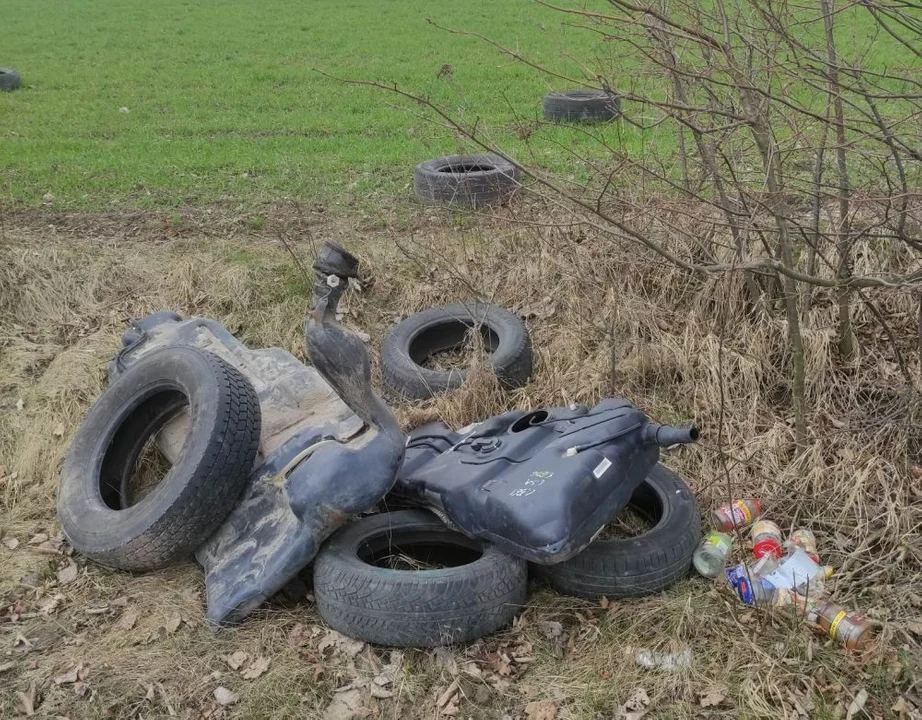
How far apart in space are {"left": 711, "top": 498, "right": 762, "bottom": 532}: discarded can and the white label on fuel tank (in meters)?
0.82

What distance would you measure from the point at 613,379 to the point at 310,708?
241 centimetres

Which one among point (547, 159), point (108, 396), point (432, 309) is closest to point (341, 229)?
point (432, 309)

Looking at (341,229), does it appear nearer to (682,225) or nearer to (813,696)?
(682,225)

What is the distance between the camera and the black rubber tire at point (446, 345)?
5.16 m

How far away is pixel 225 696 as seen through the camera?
10.5 ft

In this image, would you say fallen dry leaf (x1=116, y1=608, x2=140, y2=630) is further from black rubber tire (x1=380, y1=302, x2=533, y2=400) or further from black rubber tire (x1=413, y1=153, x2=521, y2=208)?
black rubber tire (x1=413, y1=153, x2=521, y2=208)

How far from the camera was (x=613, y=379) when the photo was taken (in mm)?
4668

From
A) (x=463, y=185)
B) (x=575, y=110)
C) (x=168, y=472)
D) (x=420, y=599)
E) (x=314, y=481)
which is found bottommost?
(x=420, y=599)

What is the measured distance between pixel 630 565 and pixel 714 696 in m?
0.59

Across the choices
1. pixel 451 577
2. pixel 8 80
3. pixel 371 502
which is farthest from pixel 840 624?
pixel 8 80

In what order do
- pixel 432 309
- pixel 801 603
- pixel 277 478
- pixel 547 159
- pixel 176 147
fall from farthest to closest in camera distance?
pixel 176 147 < pixel 547 159 < pixel 432 309 < pixel 277 478 < pixel 801 603

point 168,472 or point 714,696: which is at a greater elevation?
point 168,472

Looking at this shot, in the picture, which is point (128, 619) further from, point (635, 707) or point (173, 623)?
point (635, 707)

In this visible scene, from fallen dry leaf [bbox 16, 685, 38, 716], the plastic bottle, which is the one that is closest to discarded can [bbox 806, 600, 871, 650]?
the plastic bottle
